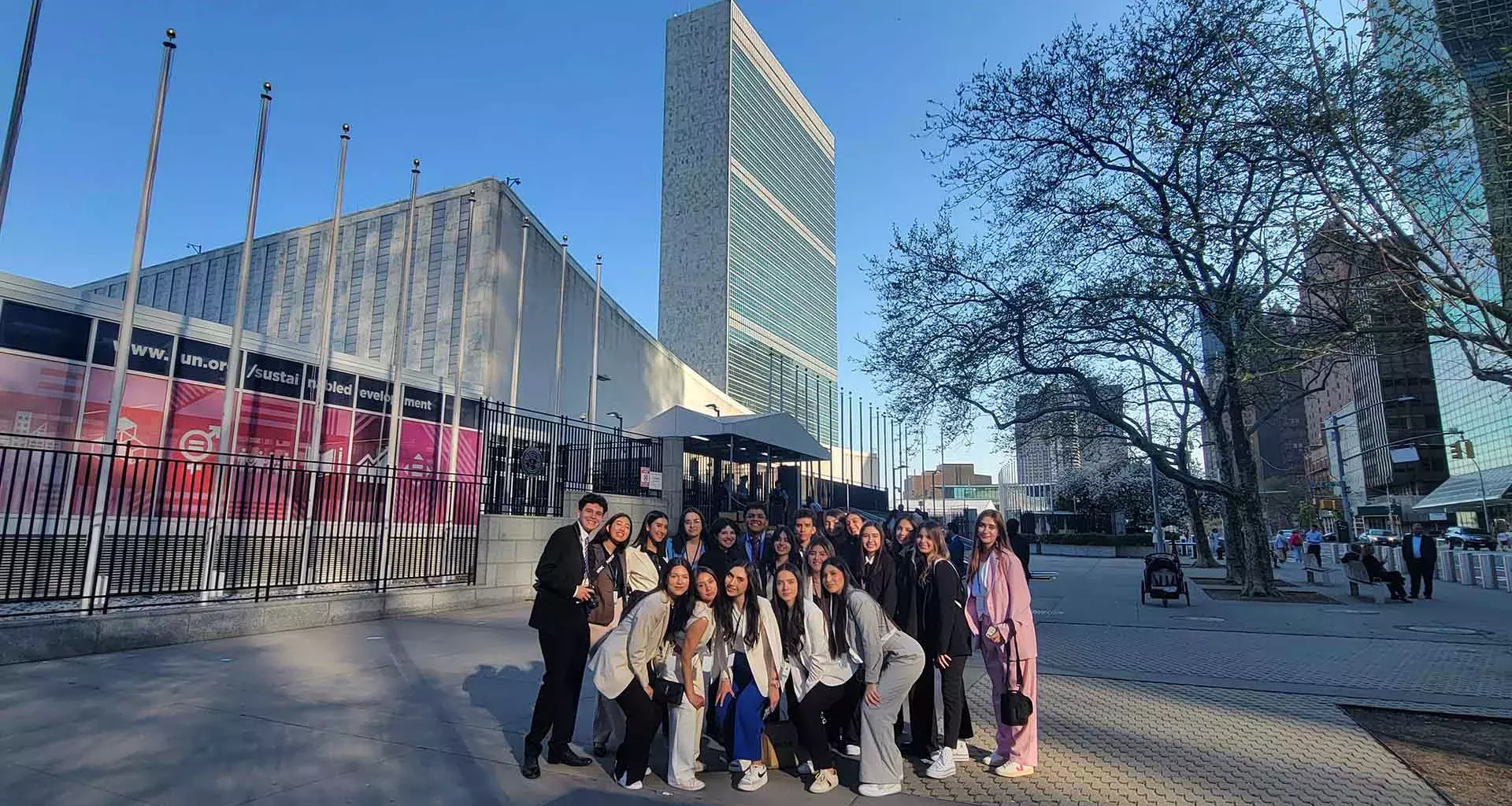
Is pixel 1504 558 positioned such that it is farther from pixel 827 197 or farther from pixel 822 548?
pixel 827 197

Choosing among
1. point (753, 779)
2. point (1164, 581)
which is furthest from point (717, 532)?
point (1164, 581)

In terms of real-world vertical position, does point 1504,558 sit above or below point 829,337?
below

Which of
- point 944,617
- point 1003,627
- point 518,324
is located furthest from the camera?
point 518,324

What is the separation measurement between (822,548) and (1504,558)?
935 inches

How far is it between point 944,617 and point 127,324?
404 inches

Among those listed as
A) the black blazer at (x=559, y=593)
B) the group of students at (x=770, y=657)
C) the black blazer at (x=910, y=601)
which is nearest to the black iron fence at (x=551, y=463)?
the group of students at (x=770, y=657)

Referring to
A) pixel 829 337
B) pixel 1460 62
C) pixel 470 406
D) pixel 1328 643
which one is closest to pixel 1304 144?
pixel 1460 62

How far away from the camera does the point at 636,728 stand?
4480 millimetres

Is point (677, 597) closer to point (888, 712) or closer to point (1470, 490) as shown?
point (888, 712)

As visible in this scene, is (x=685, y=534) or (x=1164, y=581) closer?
(x=685, y=534)

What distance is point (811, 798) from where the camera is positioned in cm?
432

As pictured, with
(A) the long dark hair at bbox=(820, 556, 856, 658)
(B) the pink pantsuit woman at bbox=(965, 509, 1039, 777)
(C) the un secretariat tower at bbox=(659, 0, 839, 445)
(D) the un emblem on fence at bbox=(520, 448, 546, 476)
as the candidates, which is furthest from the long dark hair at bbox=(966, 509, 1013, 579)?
(C) the un secretariat tower at bbox=(659, 0, 839, 445)

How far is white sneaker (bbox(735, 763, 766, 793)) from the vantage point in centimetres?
446

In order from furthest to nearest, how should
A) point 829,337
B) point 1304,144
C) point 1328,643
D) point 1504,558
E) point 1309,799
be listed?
point 829,337 < point 1504,558 < point 1328,643 < point 1304,144 < point 1309,799
